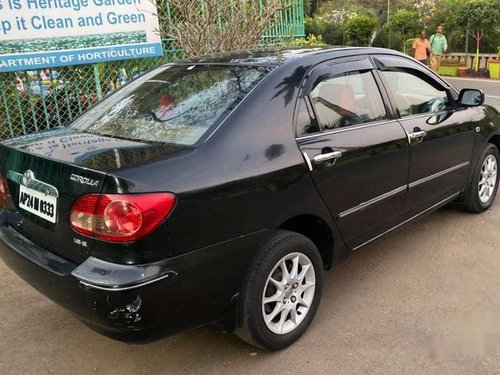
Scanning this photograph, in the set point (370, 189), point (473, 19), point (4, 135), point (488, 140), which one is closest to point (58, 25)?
point (4, 135)

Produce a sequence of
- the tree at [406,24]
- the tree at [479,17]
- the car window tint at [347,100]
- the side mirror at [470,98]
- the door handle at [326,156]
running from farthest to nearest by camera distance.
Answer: the tree at [406,24], the tree at [479,17], the side mirror at [470,98], the car window tint at [347,100], the door handle at [326,156]

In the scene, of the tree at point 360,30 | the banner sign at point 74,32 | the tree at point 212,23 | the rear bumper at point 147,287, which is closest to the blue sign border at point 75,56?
the banner sign at point 74,32

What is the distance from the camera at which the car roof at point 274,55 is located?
313 centimetres

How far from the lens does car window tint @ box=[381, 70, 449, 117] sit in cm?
366

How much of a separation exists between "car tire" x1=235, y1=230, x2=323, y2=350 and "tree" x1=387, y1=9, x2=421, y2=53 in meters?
22.0

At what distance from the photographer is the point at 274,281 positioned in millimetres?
2760

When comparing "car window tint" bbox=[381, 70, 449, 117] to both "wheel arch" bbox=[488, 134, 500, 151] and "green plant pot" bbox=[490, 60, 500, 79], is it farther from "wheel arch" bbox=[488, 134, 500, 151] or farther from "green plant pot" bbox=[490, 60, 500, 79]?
"green plant pot" bbox=[490, 60, 500, 79]

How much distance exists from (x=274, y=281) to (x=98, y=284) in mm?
970

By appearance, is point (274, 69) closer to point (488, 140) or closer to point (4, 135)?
point (488, 140)

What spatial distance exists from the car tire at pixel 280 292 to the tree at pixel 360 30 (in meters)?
23.4

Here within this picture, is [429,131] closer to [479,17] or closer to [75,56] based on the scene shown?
[75,56]

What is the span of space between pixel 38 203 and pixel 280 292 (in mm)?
1349

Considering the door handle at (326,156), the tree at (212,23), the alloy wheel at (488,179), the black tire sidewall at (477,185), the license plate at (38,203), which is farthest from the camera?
the tree at (212,23)

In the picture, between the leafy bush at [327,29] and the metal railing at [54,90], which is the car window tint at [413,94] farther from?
the leafy bush at [327,29]
